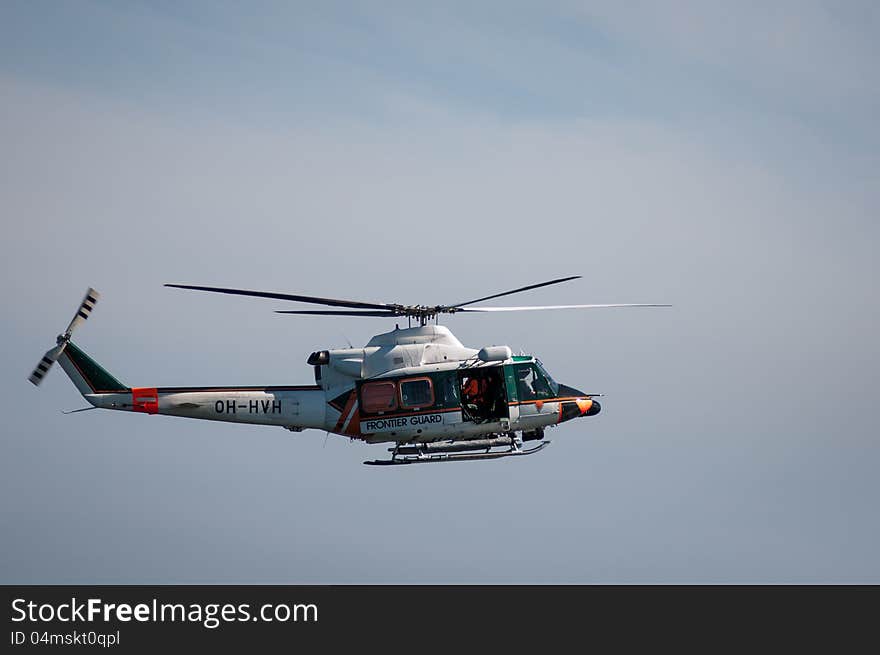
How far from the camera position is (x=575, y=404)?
49531 mm

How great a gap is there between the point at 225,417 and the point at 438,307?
29.9 ft

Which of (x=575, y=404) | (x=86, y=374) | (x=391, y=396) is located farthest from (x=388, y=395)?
(x=86, y=374)

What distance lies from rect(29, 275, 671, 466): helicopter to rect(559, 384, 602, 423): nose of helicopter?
150 cm

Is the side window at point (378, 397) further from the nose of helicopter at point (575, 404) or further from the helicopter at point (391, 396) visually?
the nose of helicopter at point (575, 404)

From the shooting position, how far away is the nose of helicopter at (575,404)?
4928 cm

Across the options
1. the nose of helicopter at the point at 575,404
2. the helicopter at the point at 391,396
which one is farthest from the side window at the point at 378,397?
the nose of helicopter at the point at 575,404

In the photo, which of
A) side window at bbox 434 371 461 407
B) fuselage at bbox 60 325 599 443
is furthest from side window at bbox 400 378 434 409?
side window at bbox 434 371 461 407

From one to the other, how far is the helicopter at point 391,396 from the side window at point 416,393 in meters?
0.04

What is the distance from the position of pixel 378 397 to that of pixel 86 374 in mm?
10858

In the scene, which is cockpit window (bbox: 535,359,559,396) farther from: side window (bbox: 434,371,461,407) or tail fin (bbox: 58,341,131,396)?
tail fin (bbox: 58,341,131,396)

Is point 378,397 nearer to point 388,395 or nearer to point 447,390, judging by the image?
point 388,395
